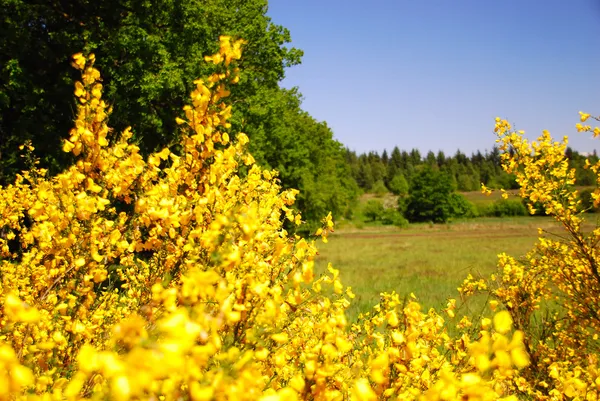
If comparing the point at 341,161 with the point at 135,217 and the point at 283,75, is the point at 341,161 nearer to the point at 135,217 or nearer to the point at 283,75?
the point at 283,75

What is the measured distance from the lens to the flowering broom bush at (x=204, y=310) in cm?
90

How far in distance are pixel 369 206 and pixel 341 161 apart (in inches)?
880

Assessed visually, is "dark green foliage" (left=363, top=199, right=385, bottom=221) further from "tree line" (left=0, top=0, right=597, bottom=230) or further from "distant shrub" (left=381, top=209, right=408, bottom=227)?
"tree line" (left=0, top=0, right=597, bottom=230)

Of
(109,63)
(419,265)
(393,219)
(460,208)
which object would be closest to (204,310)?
(109,63)

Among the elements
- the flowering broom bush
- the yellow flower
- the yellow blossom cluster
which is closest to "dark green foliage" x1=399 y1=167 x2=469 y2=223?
the yellow blossom cluster

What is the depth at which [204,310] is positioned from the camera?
49.8 inches

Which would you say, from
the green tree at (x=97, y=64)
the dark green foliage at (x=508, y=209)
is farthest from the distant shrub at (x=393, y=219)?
the green tree at (x=97, y=64)

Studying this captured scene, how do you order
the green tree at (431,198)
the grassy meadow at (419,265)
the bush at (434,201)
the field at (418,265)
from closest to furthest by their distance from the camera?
the grassy meadow at (419,265) → the field at (418,265) → the green tree at (431,198) → the bush at (434,201)

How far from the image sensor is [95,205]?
1940mm

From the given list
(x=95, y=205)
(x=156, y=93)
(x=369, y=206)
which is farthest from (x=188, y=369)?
(x=369, y=206)

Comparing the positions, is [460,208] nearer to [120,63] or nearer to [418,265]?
[418,265]

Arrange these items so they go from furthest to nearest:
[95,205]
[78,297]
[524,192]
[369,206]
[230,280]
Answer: [369,206] < [524,192] < [78,297] < [95,205] < [230,280]

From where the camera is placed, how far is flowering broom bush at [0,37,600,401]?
0.90 metres

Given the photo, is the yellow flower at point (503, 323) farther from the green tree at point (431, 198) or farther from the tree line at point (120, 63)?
the green tree at point (431, 198)
